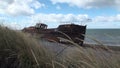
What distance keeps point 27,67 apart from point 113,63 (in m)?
1.73

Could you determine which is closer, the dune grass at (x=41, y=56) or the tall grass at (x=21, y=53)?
the dune grass at (x=41, y=56)

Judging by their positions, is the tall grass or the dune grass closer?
the dune grass

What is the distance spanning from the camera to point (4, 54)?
562 centimetres

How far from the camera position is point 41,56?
5086 millimetres

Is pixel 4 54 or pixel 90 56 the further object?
pixel 4 54

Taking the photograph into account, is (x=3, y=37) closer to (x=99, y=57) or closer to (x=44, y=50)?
(x=44, y=50)

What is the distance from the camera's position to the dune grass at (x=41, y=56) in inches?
153

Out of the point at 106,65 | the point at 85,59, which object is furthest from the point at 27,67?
the point at 106,65

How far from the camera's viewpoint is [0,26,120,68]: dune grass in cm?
390

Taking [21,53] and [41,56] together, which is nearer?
[41,56]

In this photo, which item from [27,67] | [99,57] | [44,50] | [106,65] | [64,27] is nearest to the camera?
[106,65]

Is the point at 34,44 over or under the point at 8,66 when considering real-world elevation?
over

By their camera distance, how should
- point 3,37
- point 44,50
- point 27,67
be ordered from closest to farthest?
point 27,67 → point 44,50 → point 3,37

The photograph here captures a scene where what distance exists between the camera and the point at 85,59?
4.13m
